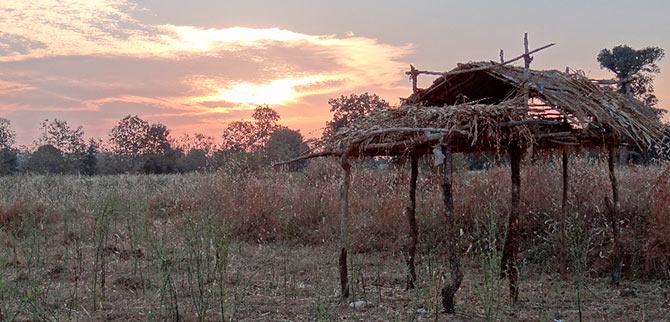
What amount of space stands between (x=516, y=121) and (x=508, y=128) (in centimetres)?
17

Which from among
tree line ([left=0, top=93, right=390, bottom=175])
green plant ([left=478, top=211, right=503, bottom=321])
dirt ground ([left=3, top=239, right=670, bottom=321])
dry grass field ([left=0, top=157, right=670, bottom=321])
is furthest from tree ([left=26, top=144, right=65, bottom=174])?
green plant ([left=478, top=211, right=503, bottom=321])

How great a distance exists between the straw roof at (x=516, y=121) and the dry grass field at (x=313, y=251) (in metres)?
0.93

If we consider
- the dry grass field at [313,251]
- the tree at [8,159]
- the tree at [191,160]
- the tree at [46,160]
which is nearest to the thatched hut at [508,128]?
the dry grass field at [313,251]

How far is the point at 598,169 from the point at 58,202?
34.1 ft

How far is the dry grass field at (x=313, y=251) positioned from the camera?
6594mm

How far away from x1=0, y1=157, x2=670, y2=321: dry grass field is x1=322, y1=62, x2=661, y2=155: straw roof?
930 millimetres

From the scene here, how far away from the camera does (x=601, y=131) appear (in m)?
6.81

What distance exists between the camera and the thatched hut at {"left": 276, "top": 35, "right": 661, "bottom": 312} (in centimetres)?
642

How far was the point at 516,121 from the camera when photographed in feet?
20.9

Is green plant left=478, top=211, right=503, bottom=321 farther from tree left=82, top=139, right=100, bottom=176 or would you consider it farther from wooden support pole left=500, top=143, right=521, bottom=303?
tree left=82, top=139, right=100, bottom=176

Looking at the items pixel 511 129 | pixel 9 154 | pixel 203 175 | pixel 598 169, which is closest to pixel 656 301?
pixel 511 129

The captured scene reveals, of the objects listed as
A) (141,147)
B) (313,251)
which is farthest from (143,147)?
(313,251)

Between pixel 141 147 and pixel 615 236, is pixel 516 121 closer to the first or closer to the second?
pixel 615 236

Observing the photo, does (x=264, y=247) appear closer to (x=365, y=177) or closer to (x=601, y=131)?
(x=365, y=177)
